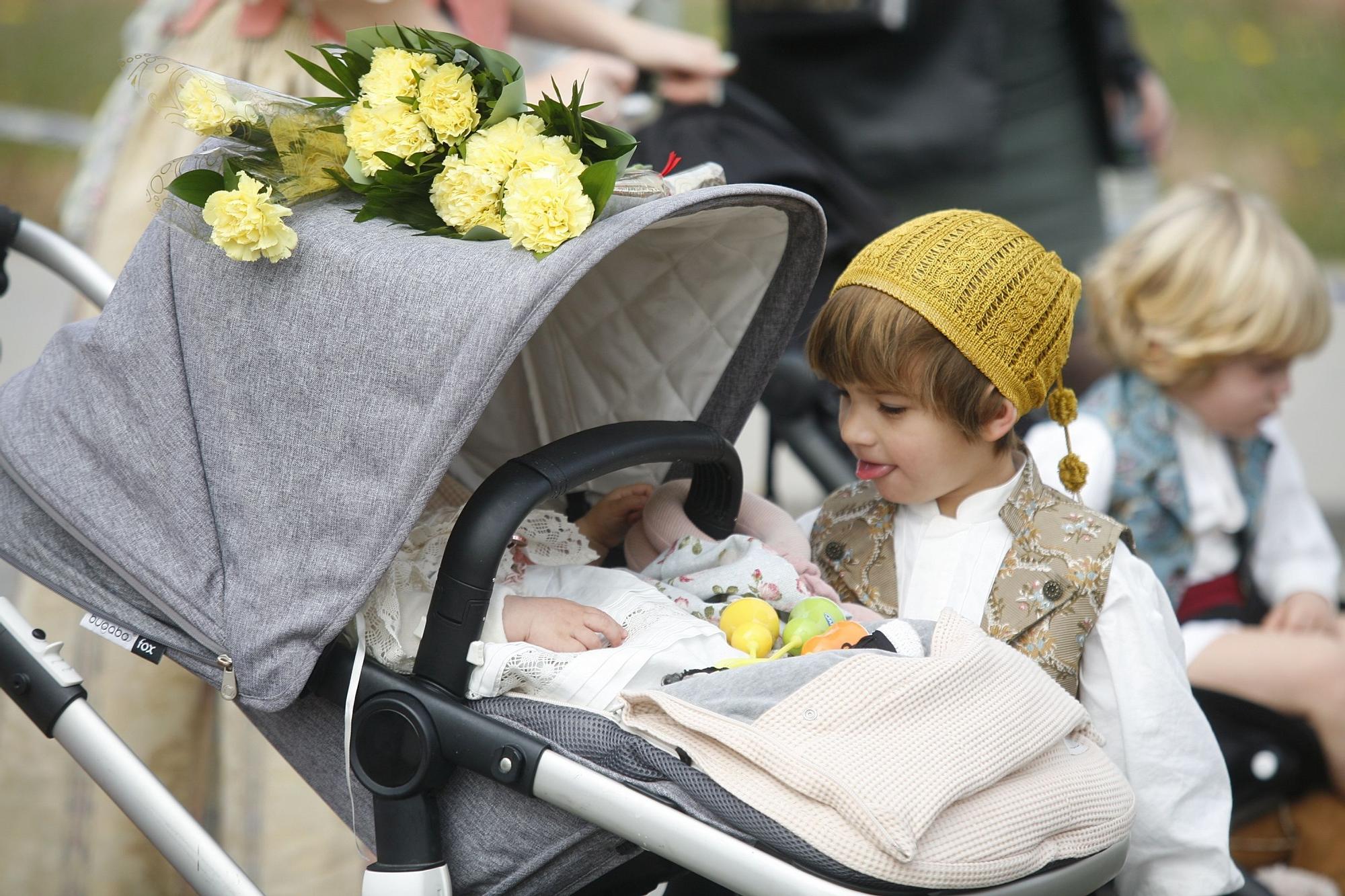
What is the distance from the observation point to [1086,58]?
3115 mm

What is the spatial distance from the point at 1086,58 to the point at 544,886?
8.01 ft

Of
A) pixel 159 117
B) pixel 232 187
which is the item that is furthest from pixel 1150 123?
pixel 232 187

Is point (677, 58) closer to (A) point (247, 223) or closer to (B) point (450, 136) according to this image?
(B) point (450, 136)

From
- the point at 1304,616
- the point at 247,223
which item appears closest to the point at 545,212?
the point at 247,223

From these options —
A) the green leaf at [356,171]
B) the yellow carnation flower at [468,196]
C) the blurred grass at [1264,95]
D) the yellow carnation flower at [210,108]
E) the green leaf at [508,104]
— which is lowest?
the blurred grass at [1264,95]

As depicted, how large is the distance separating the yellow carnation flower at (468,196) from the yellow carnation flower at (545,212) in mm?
52

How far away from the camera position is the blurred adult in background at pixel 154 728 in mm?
2311

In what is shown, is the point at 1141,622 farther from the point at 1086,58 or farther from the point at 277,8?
the point at 1086,58

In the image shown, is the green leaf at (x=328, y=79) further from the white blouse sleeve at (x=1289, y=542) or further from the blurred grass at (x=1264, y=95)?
the blurred grass at (x=1264, y=95)

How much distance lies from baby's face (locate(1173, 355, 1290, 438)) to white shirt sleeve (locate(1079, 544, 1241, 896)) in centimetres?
87

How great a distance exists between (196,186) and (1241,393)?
174 cm

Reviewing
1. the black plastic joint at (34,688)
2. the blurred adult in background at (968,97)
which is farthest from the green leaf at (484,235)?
the blurred adult in background at (968,97)

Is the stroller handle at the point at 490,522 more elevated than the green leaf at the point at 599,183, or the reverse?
the green leaf at the point at 599,183

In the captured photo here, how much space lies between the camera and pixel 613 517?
1861 mm
